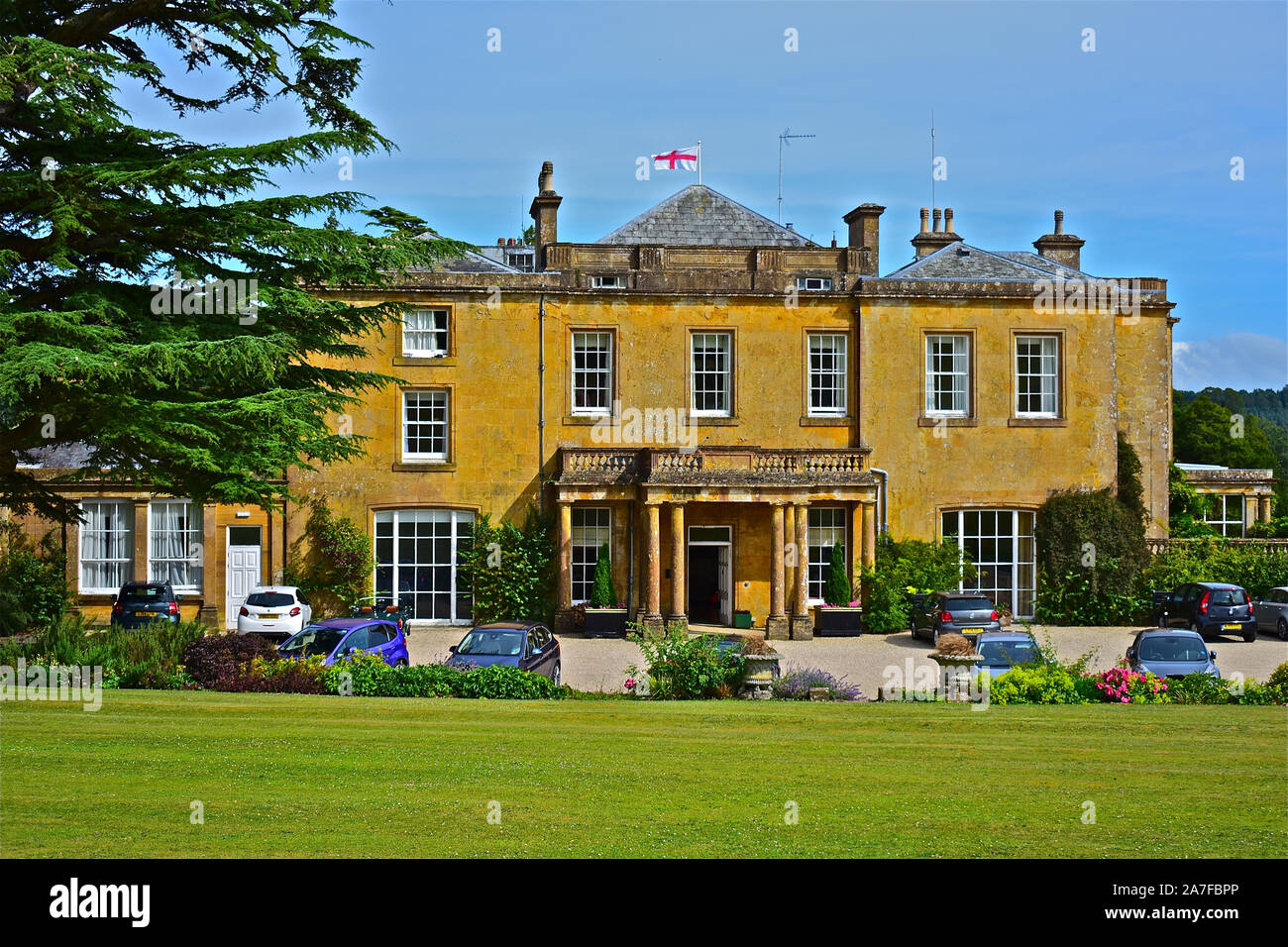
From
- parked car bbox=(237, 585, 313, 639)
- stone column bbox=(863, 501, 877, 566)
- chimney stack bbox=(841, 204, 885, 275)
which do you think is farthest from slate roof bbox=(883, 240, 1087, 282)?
parked car bbox=(237, 585, 313, 639)

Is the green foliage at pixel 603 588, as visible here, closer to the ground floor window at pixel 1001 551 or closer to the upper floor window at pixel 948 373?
the ground floor window at pixel 1001 551

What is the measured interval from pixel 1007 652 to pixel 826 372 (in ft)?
48.1

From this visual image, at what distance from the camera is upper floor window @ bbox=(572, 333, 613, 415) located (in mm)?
31766

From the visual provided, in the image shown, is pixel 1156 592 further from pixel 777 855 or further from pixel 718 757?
pixel 777 855

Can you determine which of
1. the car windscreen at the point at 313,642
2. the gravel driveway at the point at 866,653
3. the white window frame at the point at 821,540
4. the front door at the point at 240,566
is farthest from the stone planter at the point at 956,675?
the front door at the point at 240,566

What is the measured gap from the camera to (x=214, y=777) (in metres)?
9.70

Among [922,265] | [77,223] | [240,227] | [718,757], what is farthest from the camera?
[922,265]

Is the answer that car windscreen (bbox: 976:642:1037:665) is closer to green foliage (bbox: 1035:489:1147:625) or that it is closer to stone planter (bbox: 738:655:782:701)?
stone planter (bbox: 738:655:782:701)

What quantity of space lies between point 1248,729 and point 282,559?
2381 centimetres

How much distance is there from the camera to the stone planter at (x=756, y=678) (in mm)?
15992

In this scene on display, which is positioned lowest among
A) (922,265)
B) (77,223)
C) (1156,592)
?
(1156,592)

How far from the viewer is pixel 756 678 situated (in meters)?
16.0
